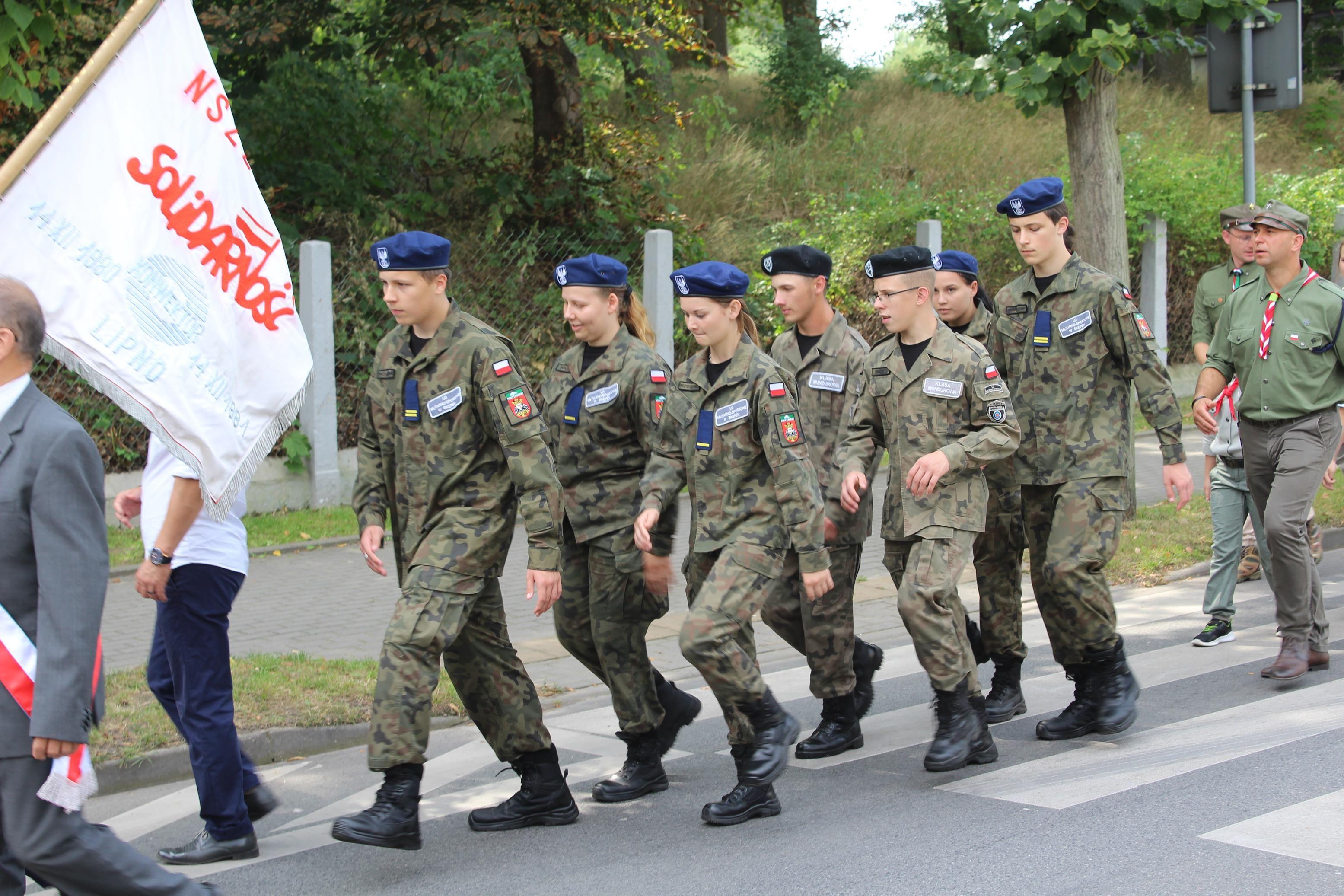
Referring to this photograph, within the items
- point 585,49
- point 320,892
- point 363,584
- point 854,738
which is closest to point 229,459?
point 320,892

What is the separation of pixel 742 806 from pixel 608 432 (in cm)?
149

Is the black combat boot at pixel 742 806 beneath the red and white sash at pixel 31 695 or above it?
beneath

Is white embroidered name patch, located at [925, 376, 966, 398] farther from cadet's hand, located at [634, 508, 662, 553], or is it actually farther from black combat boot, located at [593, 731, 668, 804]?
black combat boot, located at [593, 731, 668, 804]

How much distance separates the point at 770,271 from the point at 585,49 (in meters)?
9.74

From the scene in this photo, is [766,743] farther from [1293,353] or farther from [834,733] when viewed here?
[1293,353]

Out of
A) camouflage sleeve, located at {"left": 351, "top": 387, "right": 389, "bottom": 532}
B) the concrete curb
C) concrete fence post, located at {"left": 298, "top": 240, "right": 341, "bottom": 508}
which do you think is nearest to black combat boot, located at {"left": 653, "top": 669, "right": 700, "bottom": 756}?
the concrete curb

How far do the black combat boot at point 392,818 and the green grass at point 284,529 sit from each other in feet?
18.9

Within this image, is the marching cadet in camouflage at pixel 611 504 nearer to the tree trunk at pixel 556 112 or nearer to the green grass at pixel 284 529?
the green grass at pixel 284 529

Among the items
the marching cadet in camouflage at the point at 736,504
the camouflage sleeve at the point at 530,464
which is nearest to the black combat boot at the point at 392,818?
the camouflage sleeve at the point at 530,464

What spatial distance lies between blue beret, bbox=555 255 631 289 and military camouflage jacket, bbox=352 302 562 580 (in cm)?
54

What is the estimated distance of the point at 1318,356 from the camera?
6.69 metres

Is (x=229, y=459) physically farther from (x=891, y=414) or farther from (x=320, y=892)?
(x=891, y=414)

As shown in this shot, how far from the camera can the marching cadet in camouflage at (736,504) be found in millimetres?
5035

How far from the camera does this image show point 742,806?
5004mm
